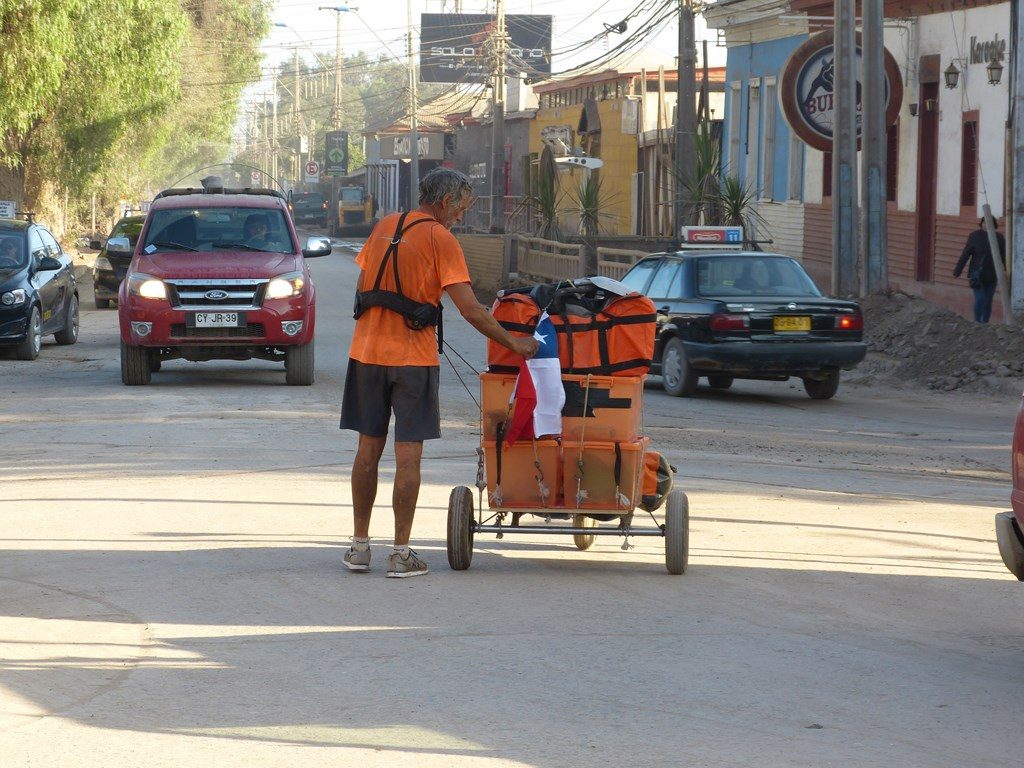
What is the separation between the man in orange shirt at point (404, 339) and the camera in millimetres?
7602

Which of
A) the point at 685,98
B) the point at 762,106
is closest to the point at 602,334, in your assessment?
the point at 685,98

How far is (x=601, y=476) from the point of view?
7820mm

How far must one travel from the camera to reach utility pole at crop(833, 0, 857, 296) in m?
23.1

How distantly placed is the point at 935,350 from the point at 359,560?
44.0 ft

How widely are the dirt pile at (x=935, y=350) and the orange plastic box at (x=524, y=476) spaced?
1139 centimetres

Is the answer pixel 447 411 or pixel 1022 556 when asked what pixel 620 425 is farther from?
pixel 447 411

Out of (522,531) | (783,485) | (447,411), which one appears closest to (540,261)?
(447,411)

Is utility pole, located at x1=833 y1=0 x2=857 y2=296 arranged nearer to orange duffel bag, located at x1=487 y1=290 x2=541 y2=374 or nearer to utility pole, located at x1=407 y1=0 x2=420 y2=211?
orange duffel bag, located at x1=487 y1=290 x2=541 y2=374

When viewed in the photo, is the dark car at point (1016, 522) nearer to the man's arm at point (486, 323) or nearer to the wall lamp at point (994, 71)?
the man's arm at point (486, 323)

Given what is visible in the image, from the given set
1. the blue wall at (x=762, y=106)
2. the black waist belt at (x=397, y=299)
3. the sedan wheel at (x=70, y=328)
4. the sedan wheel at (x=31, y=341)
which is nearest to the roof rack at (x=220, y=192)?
the sedan wheel at (x=31, y=341)

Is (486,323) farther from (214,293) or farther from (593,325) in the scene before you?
(214,293)

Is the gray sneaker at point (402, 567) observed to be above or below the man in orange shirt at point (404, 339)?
below

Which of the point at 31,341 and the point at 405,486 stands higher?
the point at 405,486

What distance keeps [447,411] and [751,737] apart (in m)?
10.1
